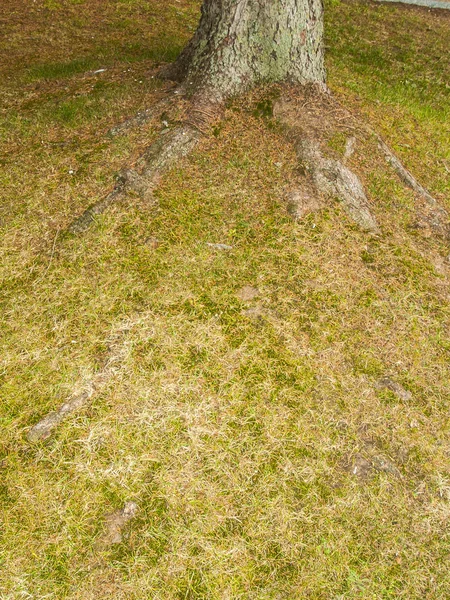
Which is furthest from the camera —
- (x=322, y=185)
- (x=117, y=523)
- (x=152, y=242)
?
(x=322, y=185)

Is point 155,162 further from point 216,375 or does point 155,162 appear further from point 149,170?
point 216,375

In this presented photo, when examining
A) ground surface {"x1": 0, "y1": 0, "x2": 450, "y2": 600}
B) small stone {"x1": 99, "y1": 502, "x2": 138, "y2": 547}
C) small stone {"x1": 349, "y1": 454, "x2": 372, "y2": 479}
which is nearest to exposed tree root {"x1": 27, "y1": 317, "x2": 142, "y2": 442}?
ground surface {"x1": 0, "y1": 0, "x2": 450, "y2": 600}

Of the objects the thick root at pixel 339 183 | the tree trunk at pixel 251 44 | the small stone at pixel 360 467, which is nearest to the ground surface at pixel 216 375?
the small stone at pixel 360 467

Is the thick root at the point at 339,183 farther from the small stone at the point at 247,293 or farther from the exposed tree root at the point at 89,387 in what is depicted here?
the exposed tree root at the point at 89,387

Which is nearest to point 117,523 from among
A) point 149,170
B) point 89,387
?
point 89,387

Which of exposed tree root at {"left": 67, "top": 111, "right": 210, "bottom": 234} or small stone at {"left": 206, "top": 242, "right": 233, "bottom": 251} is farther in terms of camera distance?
exposed tree root at {"left": 67, "top": 111, "right": 210, "bottom": 234}

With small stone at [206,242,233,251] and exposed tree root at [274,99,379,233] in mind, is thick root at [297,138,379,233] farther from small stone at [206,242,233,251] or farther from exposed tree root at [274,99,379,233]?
small stone at [206,242,233,251]

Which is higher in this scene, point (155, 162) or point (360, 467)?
point (155, 162)
